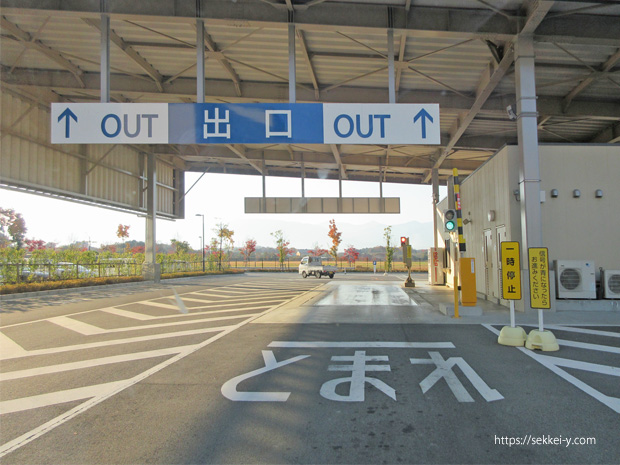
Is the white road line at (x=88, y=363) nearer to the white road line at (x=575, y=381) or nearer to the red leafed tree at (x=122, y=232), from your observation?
the white road line at (x=575, y=381)

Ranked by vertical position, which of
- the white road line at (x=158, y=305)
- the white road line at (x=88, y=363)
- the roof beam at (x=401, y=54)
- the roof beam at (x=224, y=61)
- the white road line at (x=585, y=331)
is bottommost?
the white road line at (x=158, y=305)

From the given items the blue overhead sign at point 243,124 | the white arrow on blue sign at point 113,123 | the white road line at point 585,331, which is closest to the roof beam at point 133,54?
the white arrow on blue sign at point 113,123

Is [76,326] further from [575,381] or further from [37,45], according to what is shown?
[575,381]

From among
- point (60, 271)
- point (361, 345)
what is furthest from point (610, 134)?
point (60, 271)

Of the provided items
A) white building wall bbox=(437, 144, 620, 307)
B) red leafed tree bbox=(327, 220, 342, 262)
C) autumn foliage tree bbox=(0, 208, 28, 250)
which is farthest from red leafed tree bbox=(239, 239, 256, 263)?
white building wall bbox=(437, 144, 620, 307)

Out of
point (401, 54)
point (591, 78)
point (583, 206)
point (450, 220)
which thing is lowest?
point (450, 220)

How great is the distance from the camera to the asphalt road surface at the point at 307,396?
374 centimetres

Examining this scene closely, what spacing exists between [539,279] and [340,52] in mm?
9289

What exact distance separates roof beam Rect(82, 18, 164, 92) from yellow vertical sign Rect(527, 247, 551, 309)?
1186 centimetres

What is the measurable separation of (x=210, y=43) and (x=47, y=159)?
498 inches

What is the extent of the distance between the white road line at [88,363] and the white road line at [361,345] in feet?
6.00

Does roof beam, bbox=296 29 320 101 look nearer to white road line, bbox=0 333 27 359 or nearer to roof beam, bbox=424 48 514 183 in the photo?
roof beam, bbox=424 48 514 183

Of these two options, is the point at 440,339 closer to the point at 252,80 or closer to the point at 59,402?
the point at 59,402

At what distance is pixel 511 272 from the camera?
7.69m
